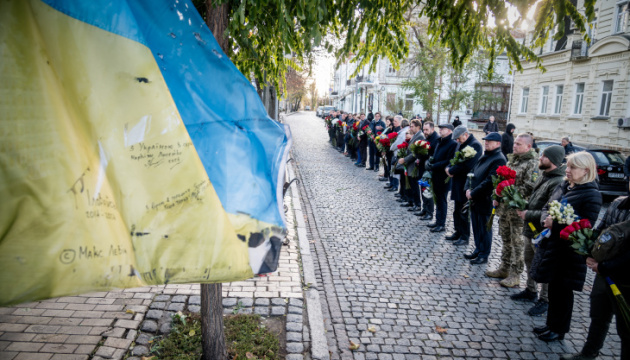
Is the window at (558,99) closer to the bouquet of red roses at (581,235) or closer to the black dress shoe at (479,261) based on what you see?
the black dress shoe at (479,261)

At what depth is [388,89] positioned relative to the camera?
51.4 m

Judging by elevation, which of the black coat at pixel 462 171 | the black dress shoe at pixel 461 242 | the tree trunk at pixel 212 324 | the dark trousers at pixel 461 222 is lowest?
the black dress shoe at pixel 461 242

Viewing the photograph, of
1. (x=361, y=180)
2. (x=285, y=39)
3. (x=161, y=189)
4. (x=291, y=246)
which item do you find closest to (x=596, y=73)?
(x=361, y=180)

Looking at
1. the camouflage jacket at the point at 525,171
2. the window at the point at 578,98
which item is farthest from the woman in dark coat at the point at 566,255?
the window at the point at 578,98

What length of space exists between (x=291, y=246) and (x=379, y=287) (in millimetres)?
1975

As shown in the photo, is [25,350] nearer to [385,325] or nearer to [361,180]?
[385,325]

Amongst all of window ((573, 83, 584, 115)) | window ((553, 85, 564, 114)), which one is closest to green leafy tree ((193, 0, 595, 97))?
window ((573, 83, 584, 115))

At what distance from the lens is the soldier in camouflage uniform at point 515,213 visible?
235 inches

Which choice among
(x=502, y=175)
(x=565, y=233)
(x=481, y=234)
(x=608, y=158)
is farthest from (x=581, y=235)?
(x=608, y=158)

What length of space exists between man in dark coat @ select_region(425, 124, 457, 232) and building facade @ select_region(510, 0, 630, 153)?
14379 millimetres

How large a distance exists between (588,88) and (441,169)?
21.4 m

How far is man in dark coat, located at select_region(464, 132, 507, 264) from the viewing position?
6699 mm

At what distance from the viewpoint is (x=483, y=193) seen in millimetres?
6832

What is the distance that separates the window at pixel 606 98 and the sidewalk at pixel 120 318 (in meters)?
24.8
